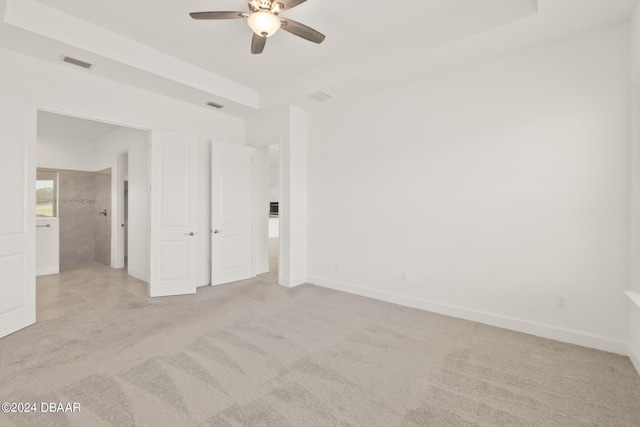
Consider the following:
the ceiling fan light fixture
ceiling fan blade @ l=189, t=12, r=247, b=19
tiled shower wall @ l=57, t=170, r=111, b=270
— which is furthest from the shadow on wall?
the ceiling fan light fixture

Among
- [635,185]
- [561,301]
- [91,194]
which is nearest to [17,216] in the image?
[91,194]

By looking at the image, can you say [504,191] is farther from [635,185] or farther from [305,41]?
[305,41]

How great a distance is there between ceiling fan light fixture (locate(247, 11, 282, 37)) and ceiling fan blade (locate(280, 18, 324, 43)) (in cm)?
6

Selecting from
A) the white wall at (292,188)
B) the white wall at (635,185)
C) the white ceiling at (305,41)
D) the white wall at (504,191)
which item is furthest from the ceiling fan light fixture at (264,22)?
the white wall at (635,185)

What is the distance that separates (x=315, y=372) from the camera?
2385mm

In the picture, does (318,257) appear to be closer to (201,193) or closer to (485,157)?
(201,193)

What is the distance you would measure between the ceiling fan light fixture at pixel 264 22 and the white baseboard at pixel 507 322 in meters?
3.42

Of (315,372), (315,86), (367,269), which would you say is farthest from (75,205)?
(315,372)

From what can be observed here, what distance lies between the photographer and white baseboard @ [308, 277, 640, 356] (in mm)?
2770

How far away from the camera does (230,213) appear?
5.20 m

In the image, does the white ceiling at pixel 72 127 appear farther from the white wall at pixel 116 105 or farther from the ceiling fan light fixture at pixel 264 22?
the ceiling fan light fixture at pixel 264 22

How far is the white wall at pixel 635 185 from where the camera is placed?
97.4 inches

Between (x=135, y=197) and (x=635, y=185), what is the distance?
22.1 ft

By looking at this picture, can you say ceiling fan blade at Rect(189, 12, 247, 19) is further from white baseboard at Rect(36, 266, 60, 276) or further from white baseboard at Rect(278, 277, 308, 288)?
white baseboard at Rect(36, 266, 60, 276)
